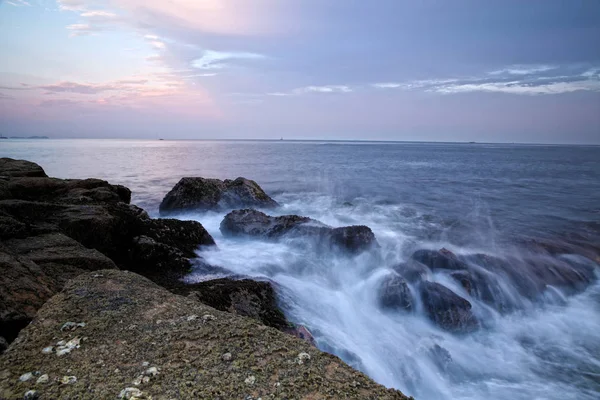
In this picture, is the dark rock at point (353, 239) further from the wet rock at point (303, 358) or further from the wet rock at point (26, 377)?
the wet rock at point (26, 377)

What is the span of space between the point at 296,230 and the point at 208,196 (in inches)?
237

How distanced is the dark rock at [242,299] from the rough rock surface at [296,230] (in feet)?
17.2

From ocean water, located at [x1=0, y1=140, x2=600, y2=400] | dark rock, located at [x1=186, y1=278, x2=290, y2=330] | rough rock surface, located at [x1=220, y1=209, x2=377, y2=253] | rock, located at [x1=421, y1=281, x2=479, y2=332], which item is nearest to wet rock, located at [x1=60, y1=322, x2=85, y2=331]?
dark rock, located at [x1=186, y1=278, x2=290, y2=330]

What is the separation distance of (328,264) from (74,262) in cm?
690

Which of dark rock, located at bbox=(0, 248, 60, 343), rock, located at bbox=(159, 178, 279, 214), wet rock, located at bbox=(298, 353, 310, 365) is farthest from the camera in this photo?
rock, located at bbox=(159, 178, 279, 214)

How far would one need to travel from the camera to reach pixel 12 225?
5348 mm

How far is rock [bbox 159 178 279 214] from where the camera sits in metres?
15.8

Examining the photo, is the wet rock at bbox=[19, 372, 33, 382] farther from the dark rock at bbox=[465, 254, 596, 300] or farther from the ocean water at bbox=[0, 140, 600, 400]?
the dark rock at bbox=[465, 254, 596, 300]

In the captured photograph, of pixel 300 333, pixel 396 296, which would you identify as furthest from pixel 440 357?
pixel 300 333

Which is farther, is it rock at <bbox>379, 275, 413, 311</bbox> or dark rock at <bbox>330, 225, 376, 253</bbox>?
dark rock at <bbox>330, 225, 376, 253</bbox>

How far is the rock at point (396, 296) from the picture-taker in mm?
8212

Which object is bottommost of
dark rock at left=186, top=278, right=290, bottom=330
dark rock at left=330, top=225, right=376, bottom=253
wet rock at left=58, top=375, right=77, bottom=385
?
dark rock at left=330, top=225, right=376, bottom=253

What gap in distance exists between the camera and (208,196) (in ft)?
53.0

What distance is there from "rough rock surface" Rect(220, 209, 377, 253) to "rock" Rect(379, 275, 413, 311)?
2.46 metres
